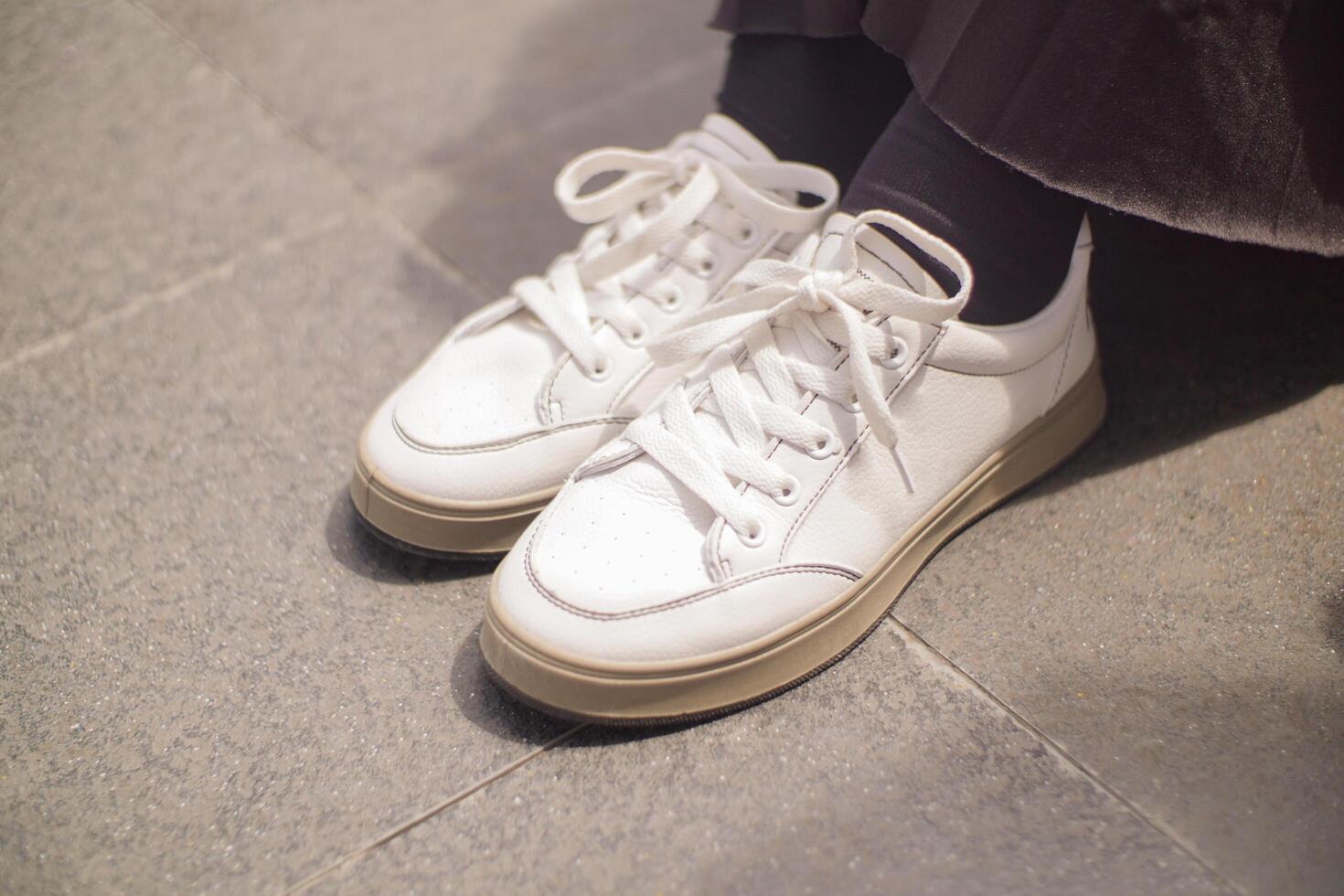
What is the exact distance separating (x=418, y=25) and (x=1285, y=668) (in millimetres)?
1389

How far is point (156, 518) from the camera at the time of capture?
87 cm

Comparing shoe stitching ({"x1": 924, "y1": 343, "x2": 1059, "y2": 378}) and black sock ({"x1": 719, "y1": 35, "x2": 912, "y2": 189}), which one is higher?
black sock ({"x1": 719, "y1": 35, "x2": 912, "y2": 189})

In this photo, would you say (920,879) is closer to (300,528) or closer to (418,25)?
(300,528)

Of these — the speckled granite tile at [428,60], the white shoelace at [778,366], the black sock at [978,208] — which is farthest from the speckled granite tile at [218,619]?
the black sock at [978,208]

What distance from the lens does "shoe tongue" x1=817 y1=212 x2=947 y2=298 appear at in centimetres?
72

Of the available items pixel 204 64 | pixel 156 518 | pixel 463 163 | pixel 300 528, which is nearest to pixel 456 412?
pixel 300 528

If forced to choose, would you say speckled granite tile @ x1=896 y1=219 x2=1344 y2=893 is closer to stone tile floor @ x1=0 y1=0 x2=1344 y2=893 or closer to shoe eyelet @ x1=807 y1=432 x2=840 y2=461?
stone tile floor @ x1=0 y1=0 x2=1344 y2=893

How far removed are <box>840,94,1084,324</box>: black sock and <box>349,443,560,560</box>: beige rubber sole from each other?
0.35 m

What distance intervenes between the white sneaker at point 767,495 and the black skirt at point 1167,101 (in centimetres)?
11

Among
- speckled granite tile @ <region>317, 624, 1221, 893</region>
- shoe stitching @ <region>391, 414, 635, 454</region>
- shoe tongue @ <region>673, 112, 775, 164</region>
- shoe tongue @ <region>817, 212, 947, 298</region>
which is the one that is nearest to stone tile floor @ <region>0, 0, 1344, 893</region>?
speckled granite tile @ <region>317, 624, 1221, 893</region>

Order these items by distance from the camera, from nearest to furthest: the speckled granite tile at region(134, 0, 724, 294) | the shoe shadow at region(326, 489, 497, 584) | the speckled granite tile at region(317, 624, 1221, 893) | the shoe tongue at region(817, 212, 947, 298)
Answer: the speckled granite tile at region(317, 624, 1221, 893) → the shoe tongue at region(817, 212, 947, 298) → the shoe shadow at region(326, 489, 497, 584) → the speckled granite tile at region(134, 0, 724, 294)

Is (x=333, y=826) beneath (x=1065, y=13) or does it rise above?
beneath

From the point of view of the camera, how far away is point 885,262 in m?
0.72

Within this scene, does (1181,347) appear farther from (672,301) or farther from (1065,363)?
(672,301)
